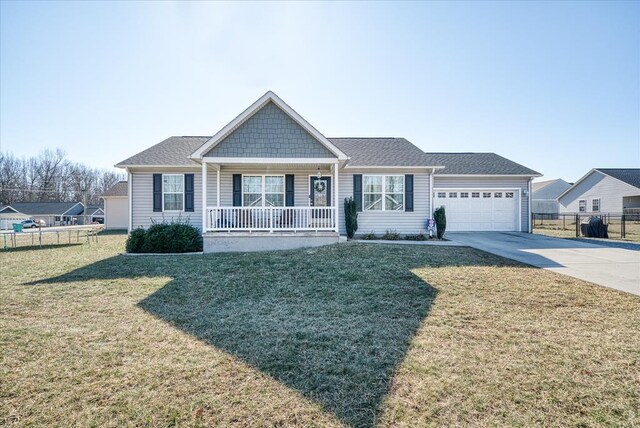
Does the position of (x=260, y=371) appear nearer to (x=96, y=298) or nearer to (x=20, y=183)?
(x=96, y=298)

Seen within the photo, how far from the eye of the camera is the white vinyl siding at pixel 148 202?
14250mm

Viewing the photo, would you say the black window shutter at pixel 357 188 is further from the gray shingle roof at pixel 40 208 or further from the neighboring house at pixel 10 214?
the gray shingle roof at pixel 40 208

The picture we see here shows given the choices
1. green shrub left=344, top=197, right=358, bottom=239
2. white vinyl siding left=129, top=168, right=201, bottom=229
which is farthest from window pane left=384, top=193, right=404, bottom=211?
white vinyl siding left=129, top=168, right=201, bottom=229

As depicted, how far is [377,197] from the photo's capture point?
568 inches

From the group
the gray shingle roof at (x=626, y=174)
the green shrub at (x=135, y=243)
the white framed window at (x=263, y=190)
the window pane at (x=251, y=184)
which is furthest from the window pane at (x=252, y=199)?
the gray shingle roof at (x=626, y=174)

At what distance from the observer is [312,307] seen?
221 inches

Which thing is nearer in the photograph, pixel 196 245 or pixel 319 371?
pixel 319 371

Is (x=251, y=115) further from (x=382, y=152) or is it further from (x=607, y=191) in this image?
(x=607, y=191)

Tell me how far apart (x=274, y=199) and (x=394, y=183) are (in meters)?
5.45

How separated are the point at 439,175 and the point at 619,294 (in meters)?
11.4

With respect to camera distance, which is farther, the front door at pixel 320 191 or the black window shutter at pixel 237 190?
the front door at pixel 320 191

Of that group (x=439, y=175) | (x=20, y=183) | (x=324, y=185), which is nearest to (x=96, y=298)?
(x=324, y=185)

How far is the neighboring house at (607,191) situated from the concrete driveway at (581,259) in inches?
974

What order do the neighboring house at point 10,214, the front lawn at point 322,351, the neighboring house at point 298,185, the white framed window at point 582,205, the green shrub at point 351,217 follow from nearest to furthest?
the front lawn at point 322,351 → the neighboring house at point 298,185 → the green shrub at point 351,217 → the white framed window at point 582,205 → the neighboring house at point 10,214
